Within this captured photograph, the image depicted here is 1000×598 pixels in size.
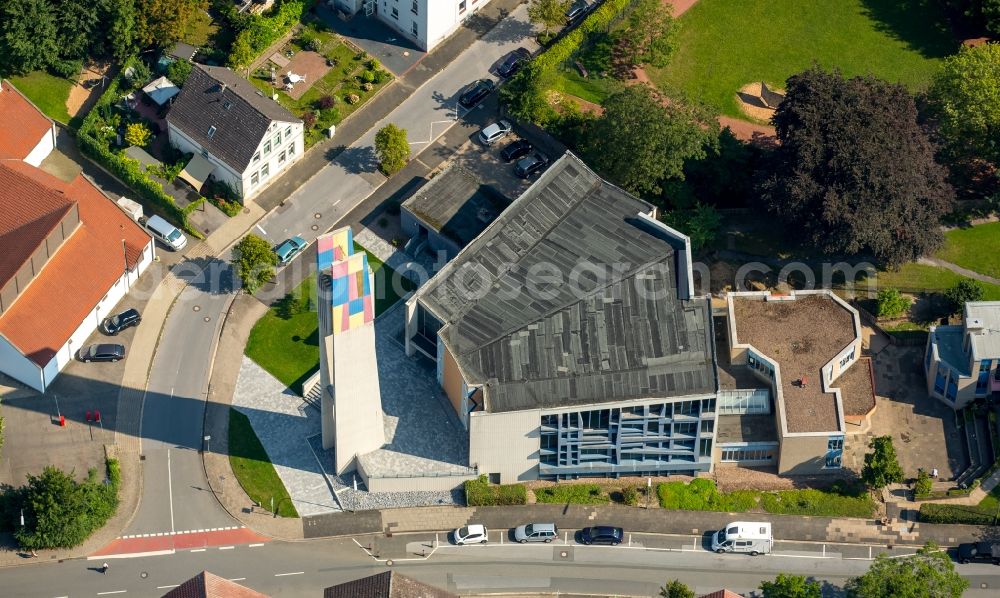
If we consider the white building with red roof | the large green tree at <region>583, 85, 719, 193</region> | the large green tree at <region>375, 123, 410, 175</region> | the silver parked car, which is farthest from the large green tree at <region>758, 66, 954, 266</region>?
the white building with red roof

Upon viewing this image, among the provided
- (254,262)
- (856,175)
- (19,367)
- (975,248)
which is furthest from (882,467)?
(19,367)

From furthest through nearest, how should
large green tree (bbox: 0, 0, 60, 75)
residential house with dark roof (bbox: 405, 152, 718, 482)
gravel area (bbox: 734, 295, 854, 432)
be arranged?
large green tree (bbox: 0, 0, 60, 75) < gravel area (bbox: 734, 295, 854, 432) < residential house with dark roof (bbox: 405, 152, 718, 482)

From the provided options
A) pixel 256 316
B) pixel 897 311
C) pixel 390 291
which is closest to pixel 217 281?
pixel 256 316

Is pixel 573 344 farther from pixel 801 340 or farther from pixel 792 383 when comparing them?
pixel 801 340

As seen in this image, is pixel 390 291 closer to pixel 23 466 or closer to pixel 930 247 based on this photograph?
pixel 23 466

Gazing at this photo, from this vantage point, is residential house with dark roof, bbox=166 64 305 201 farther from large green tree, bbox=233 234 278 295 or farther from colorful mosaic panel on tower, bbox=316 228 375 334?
colorful mosaic panel on tower, bbox=316 228 375 334

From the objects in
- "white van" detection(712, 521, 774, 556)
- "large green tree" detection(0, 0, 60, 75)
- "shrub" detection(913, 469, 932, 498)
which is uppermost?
"large green tree" detection(0, 0, 60, 75)

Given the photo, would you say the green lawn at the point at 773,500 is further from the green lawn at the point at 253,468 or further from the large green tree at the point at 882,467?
the green lawn at the point at 253,468
